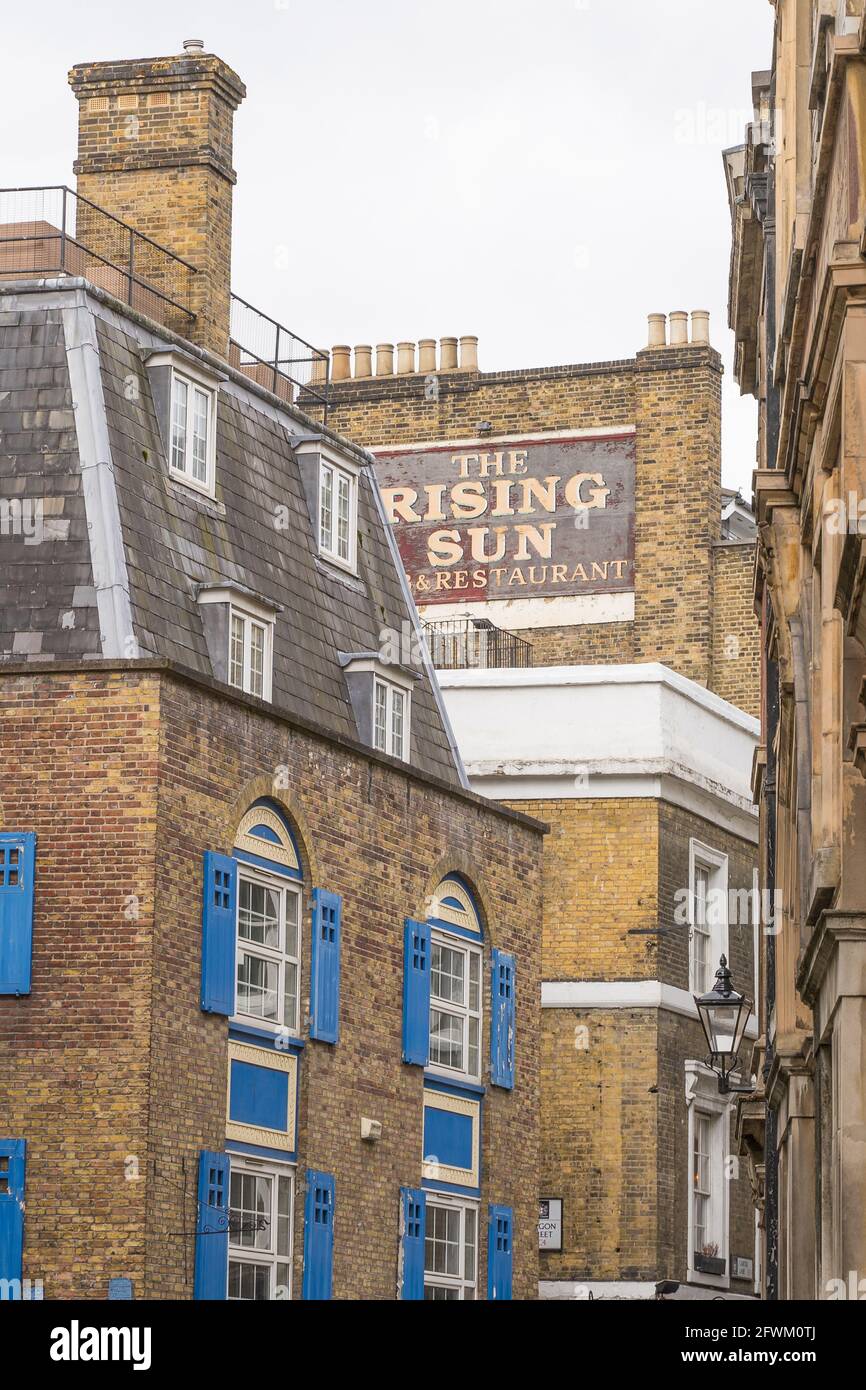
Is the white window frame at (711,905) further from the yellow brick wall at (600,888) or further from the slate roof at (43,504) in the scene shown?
the slate roof at (43,504)

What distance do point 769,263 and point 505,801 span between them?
14614 millimetres

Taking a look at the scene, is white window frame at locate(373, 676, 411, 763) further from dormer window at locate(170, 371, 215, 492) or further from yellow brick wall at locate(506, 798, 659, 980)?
yellow brick wall at locate(506, 798, 659, 980)

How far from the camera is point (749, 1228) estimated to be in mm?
34344

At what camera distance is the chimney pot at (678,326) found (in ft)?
134

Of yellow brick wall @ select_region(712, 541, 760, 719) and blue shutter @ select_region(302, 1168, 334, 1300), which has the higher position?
yellow brick wall @ select_region(712, 541, 760, 719)

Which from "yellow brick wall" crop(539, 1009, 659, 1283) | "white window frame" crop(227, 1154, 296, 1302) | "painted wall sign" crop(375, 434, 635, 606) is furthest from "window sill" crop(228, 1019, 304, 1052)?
"painted wall sign" crop(375, 434, 635, 606)

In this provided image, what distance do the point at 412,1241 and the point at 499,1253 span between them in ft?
7.21

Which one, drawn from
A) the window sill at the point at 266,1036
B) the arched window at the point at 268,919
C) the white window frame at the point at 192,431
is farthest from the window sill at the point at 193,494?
the window sill at the point at 266,1036

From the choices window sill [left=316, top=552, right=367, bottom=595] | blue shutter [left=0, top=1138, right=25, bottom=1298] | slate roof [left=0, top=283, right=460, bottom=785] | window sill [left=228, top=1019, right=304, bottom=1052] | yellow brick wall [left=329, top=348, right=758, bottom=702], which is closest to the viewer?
blue shutter [left=0, top=1138, right=25, bottom=1298]

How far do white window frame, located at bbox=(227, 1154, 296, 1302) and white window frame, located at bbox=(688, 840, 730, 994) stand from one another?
10.2m

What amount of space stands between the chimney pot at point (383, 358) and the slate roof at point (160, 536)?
13.3 metres

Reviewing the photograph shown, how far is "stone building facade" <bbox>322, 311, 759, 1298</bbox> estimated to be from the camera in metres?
31.8
